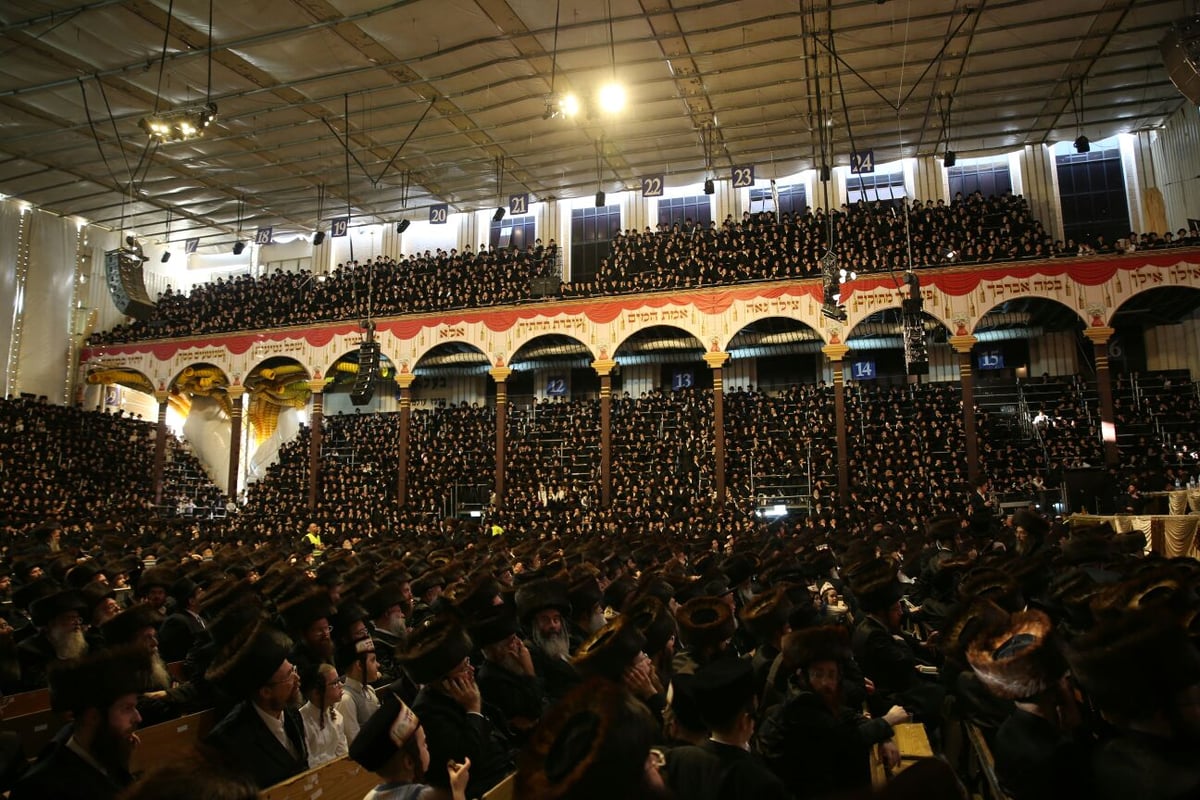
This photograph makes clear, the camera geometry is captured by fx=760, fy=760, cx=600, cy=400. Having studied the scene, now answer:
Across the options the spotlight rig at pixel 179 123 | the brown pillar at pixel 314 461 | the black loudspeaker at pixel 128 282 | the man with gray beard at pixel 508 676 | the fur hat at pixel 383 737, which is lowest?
the man with gray beard at pixel 508 676

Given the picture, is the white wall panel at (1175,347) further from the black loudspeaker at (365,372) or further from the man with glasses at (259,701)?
the man with glasses at (259,701)

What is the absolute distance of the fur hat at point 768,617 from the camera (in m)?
5.25

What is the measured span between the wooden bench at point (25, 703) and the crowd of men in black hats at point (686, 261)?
1731cm

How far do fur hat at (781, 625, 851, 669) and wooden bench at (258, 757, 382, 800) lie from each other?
85.9 inches

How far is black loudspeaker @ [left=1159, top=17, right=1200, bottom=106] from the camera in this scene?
1180 centimetres

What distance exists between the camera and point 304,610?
5113 millimetres

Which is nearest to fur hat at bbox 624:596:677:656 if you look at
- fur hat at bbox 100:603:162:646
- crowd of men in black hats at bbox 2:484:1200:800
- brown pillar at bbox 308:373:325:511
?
crowd of men in black hats at bbox 2:484:1200:800

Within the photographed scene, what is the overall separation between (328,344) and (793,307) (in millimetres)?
15778

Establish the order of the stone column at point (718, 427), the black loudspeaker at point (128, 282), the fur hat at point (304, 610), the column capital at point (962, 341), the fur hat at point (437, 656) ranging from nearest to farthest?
1. the fur hat at point (437, 656)
2. the fur hat at point (304, 610)
3. the column capital at point (962, 341)
4. the stone column at point (718, 427)
5. the black loudspeaker at point (128, 282)

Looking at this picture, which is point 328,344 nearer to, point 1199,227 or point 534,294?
point 534,294

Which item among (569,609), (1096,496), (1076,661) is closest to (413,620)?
(569,609)

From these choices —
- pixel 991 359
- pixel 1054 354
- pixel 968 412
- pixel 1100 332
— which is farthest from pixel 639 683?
pixel 1054 354

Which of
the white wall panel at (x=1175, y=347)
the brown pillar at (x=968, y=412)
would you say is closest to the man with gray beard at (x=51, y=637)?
the brown pillar at (x=968, y=412)

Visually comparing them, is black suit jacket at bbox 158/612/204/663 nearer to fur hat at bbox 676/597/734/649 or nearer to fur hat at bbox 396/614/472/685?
fur hat at bbox 396/614/472/685
